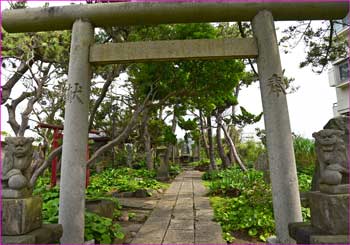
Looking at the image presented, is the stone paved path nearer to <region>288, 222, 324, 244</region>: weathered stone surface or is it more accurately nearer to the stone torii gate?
the stone torii gate

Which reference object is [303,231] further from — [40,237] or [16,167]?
[16,167]

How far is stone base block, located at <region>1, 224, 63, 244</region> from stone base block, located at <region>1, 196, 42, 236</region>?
6 cm

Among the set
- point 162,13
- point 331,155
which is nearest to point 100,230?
point 331,155

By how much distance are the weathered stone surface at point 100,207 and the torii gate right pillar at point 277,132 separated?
313 centimetres

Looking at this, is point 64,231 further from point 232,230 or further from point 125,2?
point 125,2

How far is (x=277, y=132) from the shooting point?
12.9ft

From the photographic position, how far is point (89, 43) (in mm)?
4395

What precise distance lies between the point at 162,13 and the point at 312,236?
12.5 feet

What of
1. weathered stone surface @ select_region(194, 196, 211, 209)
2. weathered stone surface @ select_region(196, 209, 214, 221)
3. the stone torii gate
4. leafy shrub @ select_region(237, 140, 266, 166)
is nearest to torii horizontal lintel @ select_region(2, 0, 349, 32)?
the stone torii gate

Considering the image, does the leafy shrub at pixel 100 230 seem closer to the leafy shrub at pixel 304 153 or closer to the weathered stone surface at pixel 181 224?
the weathered stone surface at pixel 181 224

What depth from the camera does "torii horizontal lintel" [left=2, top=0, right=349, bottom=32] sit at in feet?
14.1

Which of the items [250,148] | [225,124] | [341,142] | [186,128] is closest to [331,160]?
[341,142]

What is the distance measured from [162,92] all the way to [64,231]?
4397 millimetres

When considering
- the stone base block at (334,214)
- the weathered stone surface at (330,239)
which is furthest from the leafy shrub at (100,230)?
the stone base block at (334,214)
